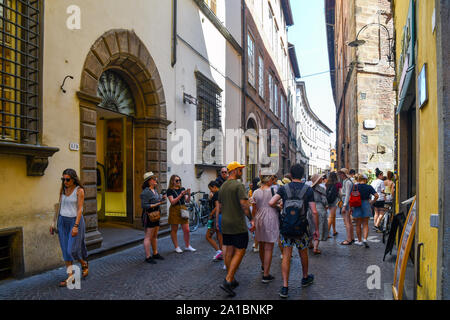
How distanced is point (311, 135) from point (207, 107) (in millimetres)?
52282

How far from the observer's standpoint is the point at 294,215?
478cm

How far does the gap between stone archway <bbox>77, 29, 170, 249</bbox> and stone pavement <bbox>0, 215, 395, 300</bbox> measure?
1247 mm

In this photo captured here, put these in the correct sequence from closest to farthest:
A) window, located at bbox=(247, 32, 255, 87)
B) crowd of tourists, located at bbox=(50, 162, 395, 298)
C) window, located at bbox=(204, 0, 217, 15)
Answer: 1. crowd of tourists, located at bbox=(50, 162, 395, 298)
2. window, located at bbox=(204, 0, 217, 15)
3. window, located at bbox=(247, 32, 255, 87)

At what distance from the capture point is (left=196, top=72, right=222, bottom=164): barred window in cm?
1234

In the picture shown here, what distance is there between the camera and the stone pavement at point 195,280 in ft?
15.4

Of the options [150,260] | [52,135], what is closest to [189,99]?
[52,135]

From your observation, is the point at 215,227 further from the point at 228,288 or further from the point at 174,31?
the point at 174,31

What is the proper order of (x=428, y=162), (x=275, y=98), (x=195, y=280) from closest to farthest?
(x=428, y=162) → (x=195, y=280) → (x=275, y=98)

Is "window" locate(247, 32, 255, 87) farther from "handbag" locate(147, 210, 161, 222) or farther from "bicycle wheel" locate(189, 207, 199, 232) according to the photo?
"handbag" locate(147, 210, 161, 222)

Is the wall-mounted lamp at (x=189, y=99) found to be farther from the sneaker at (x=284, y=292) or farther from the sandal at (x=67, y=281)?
the sneaker at (x=284, y=292)

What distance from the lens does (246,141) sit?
62.2ft

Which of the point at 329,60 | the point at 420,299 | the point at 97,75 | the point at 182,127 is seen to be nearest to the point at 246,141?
the point at 182,127

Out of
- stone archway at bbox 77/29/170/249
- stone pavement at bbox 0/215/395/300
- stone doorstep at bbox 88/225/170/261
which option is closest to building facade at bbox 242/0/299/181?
stone archway at bbox 77/29/170/249

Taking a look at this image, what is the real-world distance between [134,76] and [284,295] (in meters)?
6.44
